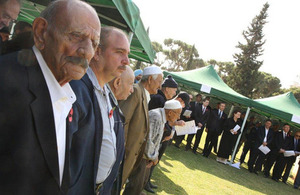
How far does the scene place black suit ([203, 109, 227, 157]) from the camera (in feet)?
33.4

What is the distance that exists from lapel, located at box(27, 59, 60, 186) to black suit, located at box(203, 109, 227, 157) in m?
9.77

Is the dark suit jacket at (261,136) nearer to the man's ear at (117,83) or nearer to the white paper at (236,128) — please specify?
the white paper at (236,128)

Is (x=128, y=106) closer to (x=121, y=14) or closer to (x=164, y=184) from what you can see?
(x=121, y=14)

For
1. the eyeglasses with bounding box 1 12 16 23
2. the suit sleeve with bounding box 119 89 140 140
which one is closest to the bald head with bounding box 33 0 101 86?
the eyeglasses with bounding box 1 12 16 23

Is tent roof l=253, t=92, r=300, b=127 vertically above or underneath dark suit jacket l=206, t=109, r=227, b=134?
above

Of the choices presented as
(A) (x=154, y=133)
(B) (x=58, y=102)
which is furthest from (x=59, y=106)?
(A) (x=154, y=133)

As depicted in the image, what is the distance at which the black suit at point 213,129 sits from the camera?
33.4 ft

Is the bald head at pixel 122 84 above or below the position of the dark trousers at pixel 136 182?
above

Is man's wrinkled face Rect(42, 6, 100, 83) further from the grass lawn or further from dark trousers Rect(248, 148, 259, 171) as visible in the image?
dark trousers Rect(248, 148, 259, 171)

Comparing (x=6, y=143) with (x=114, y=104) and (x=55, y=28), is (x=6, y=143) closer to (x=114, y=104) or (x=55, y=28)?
(x=55, y=28)

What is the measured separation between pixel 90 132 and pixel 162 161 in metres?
6.23

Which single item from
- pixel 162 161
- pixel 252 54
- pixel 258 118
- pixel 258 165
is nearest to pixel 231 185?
pixel 162 161

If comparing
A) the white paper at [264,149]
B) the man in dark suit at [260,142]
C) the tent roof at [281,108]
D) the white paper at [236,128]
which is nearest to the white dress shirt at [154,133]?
the white paper at [236,128]

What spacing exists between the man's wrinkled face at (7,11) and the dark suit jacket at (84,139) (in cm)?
72
